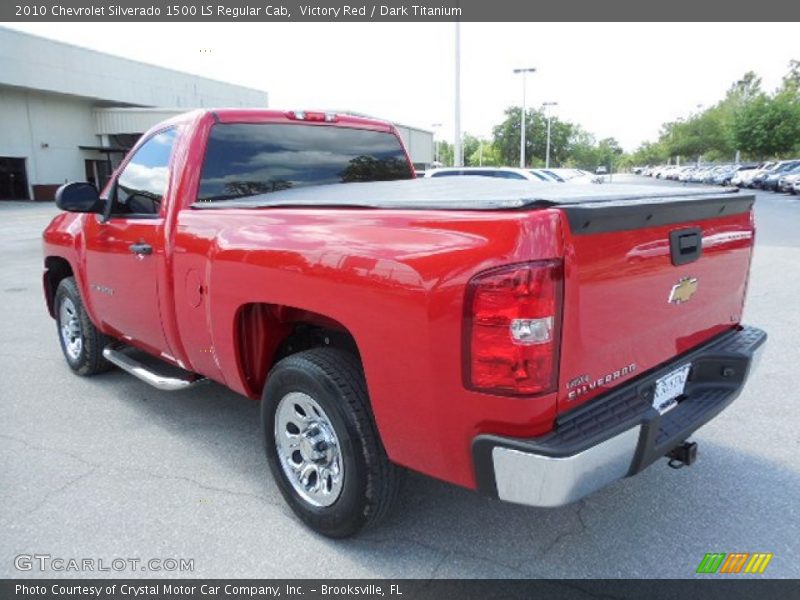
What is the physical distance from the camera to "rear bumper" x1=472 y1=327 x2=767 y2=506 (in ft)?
6.52

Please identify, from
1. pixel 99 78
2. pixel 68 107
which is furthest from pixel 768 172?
pixel 68 107

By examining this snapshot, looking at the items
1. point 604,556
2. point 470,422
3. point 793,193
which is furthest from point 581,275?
point 793,193

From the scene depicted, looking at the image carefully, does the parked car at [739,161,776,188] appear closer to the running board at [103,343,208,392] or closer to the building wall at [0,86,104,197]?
the running board at [103,343,208,392]

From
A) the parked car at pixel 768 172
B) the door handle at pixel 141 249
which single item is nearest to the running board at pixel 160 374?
the door handle at pixel 141 249

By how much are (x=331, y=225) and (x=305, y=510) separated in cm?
135

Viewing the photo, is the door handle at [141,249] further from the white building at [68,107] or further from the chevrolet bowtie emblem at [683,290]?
the white building at [68,107]

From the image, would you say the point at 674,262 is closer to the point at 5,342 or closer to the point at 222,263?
the point at 222,263

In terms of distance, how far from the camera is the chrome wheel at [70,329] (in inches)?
196

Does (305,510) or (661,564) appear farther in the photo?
(305,510)

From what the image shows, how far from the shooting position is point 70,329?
5117mm

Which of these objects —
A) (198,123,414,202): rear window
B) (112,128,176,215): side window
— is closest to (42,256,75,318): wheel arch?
(112,128,176,215): side window

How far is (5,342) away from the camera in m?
6.20

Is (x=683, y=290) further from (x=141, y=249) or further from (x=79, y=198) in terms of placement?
(x=79, y=198)

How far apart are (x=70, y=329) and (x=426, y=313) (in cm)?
419
